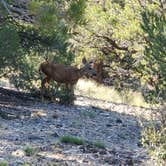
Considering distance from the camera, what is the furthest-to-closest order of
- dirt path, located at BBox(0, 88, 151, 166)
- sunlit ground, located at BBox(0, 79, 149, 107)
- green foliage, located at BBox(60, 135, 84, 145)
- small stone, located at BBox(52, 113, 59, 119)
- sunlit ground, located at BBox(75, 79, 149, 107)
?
1. sunlit ground, located at BBox(75, 79, 149, 107)
2. sunlit ground, located at BBox(0, 79, 149, 107)
3. small stone, located at BBox(52, 113, 59, 119)
4. green foliage, located at BBox(60, 135, 84, 145)
5. dirt path, located at BBox(0, 88, 151, 166)

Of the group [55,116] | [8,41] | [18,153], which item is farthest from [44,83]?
[18,153]

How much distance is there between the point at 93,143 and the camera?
9617 mm

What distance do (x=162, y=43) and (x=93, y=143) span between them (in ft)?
6.90

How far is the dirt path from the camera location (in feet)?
27.3

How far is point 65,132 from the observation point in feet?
35.0

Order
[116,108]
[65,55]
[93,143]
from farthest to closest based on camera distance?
[116,108] → [65,55] → [93,143]

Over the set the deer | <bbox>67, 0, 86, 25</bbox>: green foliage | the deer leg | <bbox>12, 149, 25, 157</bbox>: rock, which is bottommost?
<bbox>12, 149, 25, 157</bbox>: rock

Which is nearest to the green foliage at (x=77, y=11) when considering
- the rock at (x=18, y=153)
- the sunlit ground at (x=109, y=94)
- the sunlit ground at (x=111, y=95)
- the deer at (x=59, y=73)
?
the rock at (x=18, y=153)

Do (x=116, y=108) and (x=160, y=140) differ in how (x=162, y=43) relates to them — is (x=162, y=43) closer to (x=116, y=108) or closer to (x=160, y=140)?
(x=160, y=140)

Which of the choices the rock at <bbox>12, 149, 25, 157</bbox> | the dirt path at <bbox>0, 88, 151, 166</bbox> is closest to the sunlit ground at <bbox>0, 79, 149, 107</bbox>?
the dirt path at <bbox>0, 88, 151, 166</bbox>

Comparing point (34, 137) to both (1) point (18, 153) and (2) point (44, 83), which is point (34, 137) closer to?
(1) point (18, 153)

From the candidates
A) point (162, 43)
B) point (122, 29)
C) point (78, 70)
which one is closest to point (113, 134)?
point (162, 43)

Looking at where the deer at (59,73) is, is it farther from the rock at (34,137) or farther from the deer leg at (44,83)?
the rock at (34,137)

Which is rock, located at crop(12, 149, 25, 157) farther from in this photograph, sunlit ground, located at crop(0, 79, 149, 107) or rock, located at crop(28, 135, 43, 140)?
sunlit ground, located at crop(0, 79, 149, 107)
